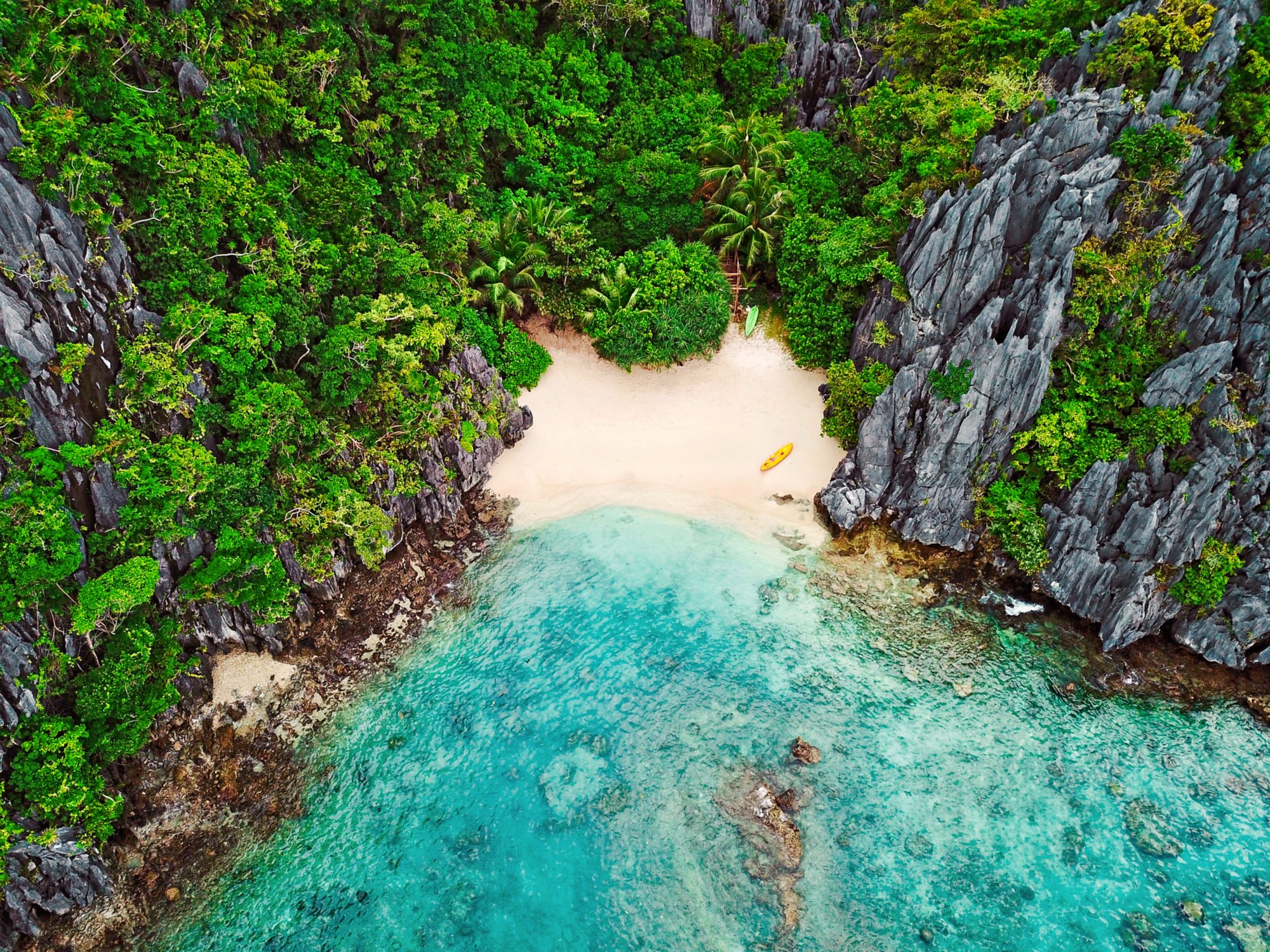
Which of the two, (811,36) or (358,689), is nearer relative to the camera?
(358,689)

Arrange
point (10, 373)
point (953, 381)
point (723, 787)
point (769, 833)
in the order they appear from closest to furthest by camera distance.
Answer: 1. point (10, 373)
2. point (769, 833)
3. point (723, 787)
4. point (953, 381)

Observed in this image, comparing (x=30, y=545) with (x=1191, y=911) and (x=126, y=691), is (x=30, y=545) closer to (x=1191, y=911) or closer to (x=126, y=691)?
(x=126, y=691)

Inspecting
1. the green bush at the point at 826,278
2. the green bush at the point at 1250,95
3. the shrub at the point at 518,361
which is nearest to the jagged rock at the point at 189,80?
the shrub at the point at 518,361

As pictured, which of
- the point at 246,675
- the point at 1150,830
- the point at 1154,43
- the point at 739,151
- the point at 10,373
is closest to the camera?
the point at 10,373

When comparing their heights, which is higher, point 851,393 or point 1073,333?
point 1073,333

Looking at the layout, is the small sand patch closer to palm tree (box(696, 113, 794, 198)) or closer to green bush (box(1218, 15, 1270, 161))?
palm tree (box(696, 113, 794, 198))

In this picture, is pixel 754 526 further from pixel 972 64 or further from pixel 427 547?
pixel 972 64

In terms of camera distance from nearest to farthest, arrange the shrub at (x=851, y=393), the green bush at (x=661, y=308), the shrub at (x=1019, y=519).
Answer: the shrub at (x=1019, y=519) < the shrub at (x=851, y=393) < the green bush at (x=661, y=308)

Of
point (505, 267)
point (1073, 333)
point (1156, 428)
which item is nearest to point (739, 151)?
point (505, 267)

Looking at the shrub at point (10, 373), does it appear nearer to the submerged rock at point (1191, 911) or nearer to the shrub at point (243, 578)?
the shrub at point (243, 578)
